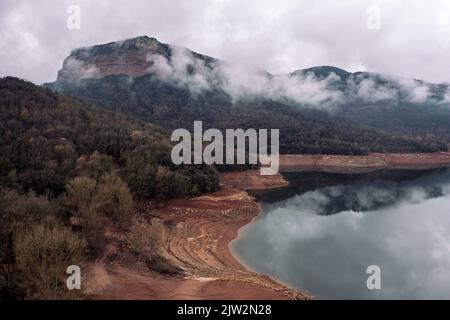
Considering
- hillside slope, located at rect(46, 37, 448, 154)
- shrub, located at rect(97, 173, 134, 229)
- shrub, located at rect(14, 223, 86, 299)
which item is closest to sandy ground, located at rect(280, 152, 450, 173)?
hillside slope, located at rect(46, 37, 448, 154)

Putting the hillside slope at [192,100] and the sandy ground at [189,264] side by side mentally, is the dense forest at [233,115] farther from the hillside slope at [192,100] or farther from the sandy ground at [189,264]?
the sandy ground at [189,264]

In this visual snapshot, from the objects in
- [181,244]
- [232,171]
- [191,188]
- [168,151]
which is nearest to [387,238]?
[181,244]

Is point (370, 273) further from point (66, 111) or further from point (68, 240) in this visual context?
point (66, 111)

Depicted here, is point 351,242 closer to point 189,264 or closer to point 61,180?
point 189,264

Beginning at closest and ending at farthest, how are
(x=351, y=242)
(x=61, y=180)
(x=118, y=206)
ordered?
(x=118, y=206), (x=351, y=242), (x=61, y=180)

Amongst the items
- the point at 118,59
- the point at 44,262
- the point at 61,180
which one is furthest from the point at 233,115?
the point at 44,262

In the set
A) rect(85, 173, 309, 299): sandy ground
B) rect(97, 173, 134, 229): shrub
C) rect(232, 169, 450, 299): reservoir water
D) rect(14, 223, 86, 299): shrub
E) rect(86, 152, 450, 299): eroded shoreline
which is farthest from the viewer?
Result: rect(97, 173, 134, 229): shrub

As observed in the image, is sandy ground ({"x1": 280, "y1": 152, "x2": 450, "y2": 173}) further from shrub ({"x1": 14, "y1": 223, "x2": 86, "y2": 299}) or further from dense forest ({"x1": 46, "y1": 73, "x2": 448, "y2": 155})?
shrub ({"x1": 14, "y1": 223, "x2": 86, "y2": 299})
